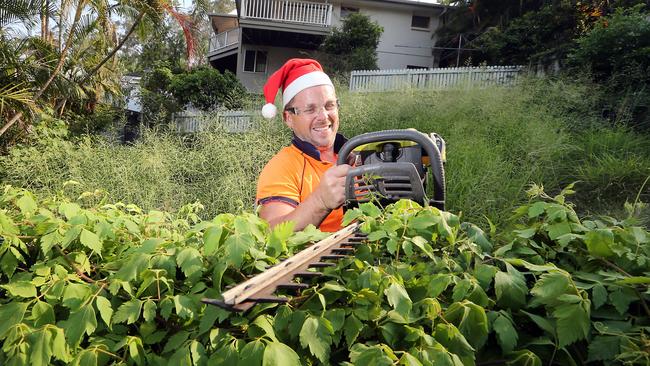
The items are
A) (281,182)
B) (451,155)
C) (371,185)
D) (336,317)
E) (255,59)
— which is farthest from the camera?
(255,59)

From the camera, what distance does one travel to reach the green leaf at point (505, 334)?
0.80 m

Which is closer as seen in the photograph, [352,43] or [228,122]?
[228,122]

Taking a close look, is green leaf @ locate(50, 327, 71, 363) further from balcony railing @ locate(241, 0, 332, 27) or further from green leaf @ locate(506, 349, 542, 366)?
balcony railing @ locate(241, 0, 332, 27)

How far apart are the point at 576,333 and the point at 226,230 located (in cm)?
70

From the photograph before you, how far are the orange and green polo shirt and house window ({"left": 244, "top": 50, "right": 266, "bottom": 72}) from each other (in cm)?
1955

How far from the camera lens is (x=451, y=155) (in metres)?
5.61

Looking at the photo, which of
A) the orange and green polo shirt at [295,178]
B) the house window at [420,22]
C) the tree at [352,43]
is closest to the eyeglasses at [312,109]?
the orange and green polo shirt at [295,178]

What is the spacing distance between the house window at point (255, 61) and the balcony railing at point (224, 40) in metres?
0.97

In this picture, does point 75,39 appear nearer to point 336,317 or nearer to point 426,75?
point 426,75

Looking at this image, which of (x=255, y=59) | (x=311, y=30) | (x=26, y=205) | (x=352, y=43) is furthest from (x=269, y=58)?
(x=26, y=205)

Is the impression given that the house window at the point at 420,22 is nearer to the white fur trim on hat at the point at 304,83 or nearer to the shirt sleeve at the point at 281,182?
the white fur trim on hat at the point at 304,83

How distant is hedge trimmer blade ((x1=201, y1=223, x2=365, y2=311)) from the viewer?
0.71 meters

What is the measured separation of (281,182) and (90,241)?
1228 millimetres

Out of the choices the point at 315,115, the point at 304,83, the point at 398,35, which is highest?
the point at 398,35
